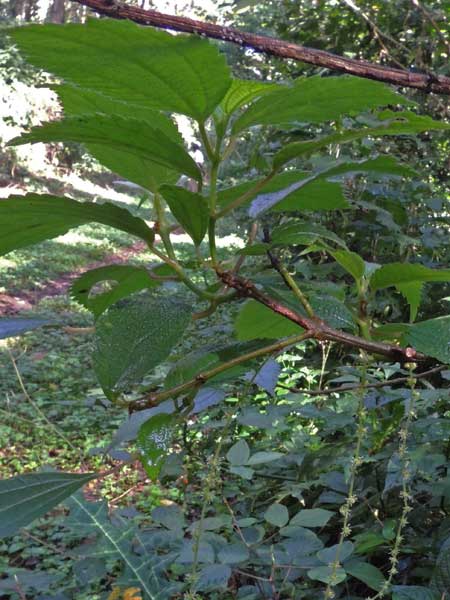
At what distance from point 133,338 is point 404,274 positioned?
217 millimetres

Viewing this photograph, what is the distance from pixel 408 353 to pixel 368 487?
94cm

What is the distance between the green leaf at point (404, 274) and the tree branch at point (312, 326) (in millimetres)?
64

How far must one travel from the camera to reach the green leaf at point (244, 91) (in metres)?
0.41

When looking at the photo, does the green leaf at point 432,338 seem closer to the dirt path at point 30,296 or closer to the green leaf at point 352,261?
the green leaf at point 352,261

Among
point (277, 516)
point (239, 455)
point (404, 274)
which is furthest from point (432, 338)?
point (239, 455)

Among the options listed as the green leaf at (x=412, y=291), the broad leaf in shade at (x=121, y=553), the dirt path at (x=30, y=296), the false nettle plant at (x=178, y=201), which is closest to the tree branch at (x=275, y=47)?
the false nettle plant at (x=178, y=201)

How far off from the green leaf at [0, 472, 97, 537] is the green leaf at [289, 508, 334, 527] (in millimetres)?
672

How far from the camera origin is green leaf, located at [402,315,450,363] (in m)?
0.46

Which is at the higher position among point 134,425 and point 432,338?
point 432,338

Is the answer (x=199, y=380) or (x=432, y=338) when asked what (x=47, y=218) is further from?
(x=432, y=338)

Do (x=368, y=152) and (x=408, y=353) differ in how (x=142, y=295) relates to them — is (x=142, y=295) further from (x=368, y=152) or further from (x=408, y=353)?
(x=368, y=152)

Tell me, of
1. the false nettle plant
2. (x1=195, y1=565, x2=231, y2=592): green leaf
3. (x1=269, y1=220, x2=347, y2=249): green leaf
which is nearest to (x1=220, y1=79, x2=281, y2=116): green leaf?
the false nettle plant

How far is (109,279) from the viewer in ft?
1.78

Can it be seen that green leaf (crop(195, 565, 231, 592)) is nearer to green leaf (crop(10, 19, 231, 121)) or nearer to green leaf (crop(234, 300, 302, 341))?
green leaf (crop(234, 300, 302, 341))
